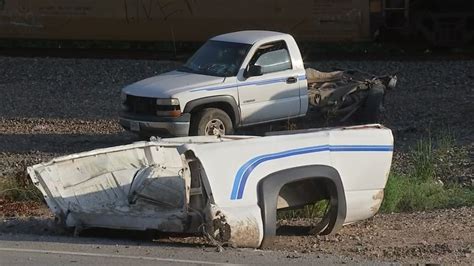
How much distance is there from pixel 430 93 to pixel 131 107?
7.56 metres

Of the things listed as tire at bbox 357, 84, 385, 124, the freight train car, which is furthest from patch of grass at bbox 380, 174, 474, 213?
the freight train car

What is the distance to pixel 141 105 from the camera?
14867 mm

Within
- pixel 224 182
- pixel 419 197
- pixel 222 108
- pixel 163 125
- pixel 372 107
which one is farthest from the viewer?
pixel 372 107

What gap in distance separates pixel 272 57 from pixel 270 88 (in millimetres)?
539

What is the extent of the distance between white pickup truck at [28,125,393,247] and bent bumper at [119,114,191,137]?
13.7 feet

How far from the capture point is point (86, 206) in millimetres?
9516

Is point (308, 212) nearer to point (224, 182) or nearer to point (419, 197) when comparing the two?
point (419, 197)

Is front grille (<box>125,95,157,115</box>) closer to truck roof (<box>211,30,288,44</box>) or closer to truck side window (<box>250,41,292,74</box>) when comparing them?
truck side window (<box>250,41,292,74</box>)

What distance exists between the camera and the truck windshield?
15.3 meters

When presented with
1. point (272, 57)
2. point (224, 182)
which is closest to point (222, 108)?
point (272, 57)

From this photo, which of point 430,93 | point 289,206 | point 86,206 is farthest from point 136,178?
point 430,93

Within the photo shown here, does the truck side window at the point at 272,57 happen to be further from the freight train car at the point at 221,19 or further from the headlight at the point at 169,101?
the freight train car at the point at 221,19

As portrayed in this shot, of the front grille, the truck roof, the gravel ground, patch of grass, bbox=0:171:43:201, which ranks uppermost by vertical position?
the truck roof

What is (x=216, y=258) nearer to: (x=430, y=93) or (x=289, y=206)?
(x=289, y=206)
